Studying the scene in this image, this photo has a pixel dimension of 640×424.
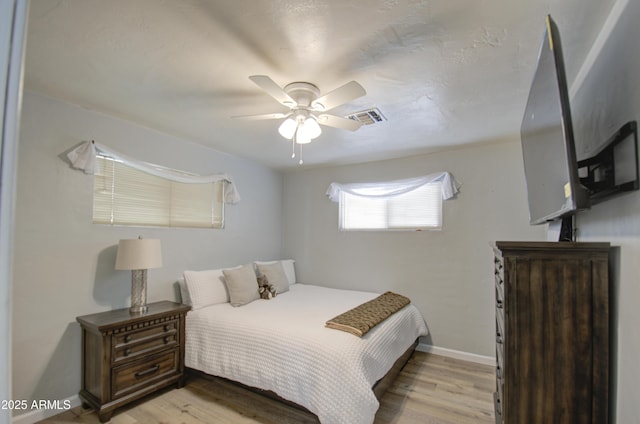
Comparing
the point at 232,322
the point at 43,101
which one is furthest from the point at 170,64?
the point at 232,322

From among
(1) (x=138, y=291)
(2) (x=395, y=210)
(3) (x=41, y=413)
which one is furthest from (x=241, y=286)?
(2) (x=395, y=210)

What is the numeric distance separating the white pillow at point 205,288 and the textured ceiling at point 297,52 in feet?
5.10

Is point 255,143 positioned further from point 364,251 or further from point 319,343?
point 319,343

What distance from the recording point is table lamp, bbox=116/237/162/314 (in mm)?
2576

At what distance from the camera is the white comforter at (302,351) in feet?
6.63

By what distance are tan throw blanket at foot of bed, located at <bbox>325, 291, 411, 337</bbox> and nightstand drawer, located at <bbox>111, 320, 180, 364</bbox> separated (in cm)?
143

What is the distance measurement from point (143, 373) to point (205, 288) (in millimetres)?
876

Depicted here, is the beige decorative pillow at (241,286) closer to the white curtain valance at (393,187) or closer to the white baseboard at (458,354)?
the white curtain valance at (393,187)

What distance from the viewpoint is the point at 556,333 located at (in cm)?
127

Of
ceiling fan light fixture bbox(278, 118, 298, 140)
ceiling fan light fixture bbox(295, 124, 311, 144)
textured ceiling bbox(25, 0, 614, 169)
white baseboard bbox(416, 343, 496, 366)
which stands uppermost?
textured ceiling bbox(25, 0, 614, 169)

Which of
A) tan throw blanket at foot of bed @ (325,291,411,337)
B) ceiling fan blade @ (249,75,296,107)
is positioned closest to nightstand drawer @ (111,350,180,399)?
tan throw blanket at foot of bed @ (325,291,411,337)

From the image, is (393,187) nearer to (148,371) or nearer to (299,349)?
(299,349)

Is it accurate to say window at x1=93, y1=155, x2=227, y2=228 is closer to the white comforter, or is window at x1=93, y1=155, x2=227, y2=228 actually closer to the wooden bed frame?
the white comforter

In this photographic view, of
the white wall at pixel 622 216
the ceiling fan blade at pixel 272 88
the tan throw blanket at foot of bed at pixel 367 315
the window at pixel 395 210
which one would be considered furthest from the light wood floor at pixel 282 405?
the ceiling fan blade at pixel 272 88
